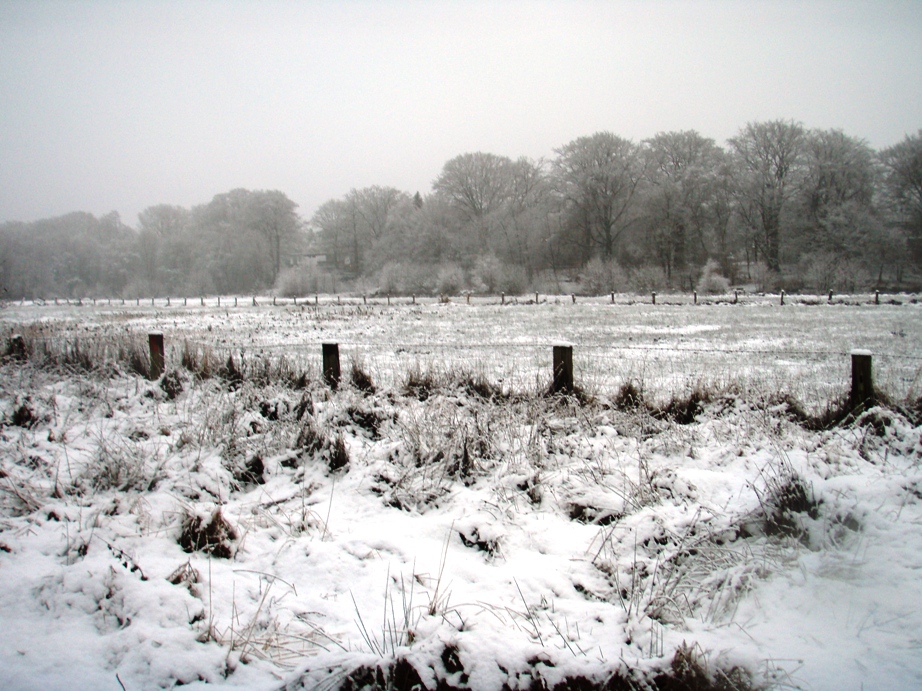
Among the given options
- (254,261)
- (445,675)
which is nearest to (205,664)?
(445,675)

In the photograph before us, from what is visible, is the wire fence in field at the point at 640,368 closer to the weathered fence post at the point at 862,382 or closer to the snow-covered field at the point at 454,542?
the weathered fence post at the point at 862,382

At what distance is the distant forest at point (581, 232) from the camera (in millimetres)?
44875

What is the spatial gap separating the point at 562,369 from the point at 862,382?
337 centimetres

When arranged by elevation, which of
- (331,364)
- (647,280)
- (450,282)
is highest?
(450,282)

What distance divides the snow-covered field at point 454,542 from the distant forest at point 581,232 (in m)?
33.7

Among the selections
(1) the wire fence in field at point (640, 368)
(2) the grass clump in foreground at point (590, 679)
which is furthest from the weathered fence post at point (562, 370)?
(2) the grass clump in foreground at point (590, 679)

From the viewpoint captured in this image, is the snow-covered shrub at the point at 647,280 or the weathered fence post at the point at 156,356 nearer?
the weathered fence post at the point at 156,356

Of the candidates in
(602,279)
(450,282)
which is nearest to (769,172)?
(602,279)

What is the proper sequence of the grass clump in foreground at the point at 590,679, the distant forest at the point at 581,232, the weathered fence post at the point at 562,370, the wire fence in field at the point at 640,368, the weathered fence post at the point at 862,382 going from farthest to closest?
the distant forest at the point at 581,232
the wire fence in field at the point at 640,368
the weathered fence post at the point at 562,370
the weathered fence post at the point at 862,382
the grass clump in foreground at the point at 590,679

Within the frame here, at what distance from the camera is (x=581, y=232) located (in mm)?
61812

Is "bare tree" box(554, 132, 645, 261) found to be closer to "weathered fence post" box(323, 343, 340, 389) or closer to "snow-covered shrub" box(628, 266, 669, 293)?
"snow-covered shrub" box(628, 266, 669, 293)

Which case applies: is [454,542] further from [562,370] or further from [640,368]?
[640,368]

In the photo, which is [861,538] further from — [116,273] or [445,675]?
[116,273]

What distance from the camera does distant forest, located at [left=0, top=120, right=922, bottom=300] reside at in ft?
147
